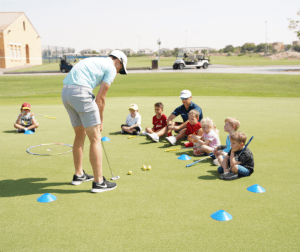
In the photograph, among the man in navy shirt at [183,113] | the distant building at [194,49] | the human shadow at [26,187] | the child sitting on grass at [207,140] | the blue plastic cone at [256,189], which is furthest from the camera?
the distant building at [194,49]

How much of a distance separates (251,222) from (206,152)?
319 centimetres

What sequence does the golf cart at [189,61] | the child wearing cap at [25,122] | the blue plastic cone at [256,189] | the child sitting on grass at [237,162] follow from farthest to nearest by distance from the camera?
the golf cart at [189,61] < the child wearing cap at [25,122] < the child sitting on grass at [237,162] < the blue plastic cone at [256,189]

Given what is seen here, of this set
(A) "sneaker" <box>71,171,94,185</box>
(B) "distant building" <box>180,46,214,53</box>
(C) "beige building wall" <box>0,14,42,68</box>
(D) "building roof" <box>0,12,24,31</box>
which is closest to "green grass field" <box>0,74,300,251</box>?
(A) "sneaker" <box>71,171,94,185</box>

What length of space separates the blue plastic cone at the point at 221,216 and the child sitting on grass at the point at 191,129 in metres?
3.72

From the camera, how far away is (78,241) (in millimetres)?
3654

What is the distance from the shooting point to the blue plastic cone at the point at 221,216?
4.10 m

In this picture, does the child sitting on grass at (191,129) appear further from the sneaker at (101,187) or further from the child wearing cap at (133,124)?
the sneaker at (101,187)

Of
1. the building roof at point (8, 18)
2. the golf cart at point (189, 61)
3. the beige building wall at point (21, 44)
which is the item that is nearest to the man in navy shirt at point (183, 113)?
the golf cart at point (189, 61)

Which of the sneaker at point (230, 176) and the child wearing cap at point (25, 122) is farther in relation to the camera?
the child wearing cap at point (25, 122)

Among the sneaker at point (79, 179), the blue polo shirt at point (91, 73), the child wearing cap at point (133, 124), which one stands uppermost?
the blue polo shirt at point (91, 73)

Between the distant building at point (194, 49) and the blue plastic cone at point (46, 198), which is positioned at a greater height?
the distant building at point (194, 49)

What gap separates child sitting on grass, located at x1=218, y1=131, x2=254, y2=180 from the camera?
5668mm

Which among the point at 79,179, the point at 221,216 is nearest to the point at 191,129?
the point at 79,179

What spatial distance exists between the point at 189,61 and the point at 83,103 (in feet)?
140
